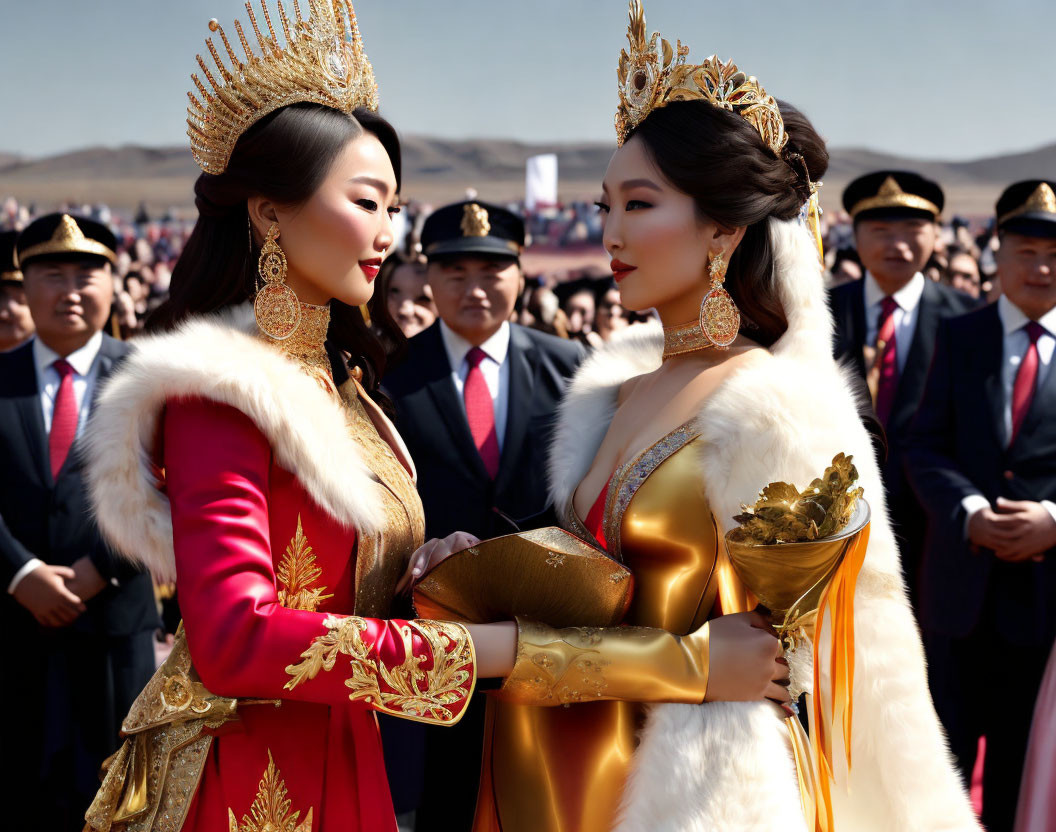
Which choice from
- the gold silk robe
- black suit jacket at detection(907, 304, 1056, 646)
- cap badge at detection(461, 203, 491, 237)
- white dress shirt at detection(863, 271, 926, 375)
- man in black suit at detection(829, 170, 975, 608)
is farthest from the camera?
white dress shirt at detection(863, 271, 926, 375)

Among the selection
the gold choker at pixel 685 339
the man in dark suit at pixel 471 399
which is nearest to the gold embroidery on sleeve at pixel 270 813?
the gold choker at pixel 685 339

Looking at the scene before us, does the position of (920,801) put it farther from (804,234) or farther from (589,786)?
(804,234)

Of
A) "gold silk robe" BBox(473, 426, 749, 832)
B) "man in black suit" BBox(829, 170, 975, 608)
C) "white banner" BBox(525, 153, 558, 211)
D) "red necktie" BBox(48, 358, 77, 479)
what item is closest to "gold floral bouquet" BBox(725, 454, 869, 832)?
"gold silk robe" BBox(473, 426, 749, 832)

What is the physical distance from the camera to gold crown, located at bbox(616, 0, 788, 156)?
193 centimetres

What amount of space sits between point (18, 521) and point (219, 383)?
2561 millimetres

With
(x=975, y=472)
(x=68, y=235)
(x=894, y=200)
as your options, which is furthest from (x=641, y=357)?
(x=894, y=200)

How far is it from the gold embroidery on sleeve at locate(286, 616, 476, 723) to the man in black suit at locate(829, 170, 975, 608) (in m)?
Result: 3.29

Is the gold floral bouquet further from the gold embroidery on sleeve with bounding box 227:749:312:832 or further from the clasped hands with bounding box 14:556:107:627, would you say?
the clasped hands with bounding box 14:556:107:627

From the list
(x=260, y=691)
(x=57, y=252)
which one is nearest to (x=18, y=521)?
(x=57, y=252)

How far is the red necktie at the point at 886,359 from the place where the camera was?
4.71 meters

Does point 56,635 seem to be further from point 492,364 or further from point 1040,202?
point 1040,202

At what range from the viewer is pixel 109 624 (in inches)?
151

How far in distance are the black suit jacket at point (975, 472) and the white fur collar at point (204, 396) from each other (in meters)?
2.63

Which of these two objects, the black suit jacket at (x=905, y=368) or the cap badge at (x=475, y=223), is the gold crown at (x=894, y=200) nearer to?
the black suit jacket at (x=905, y=368)
